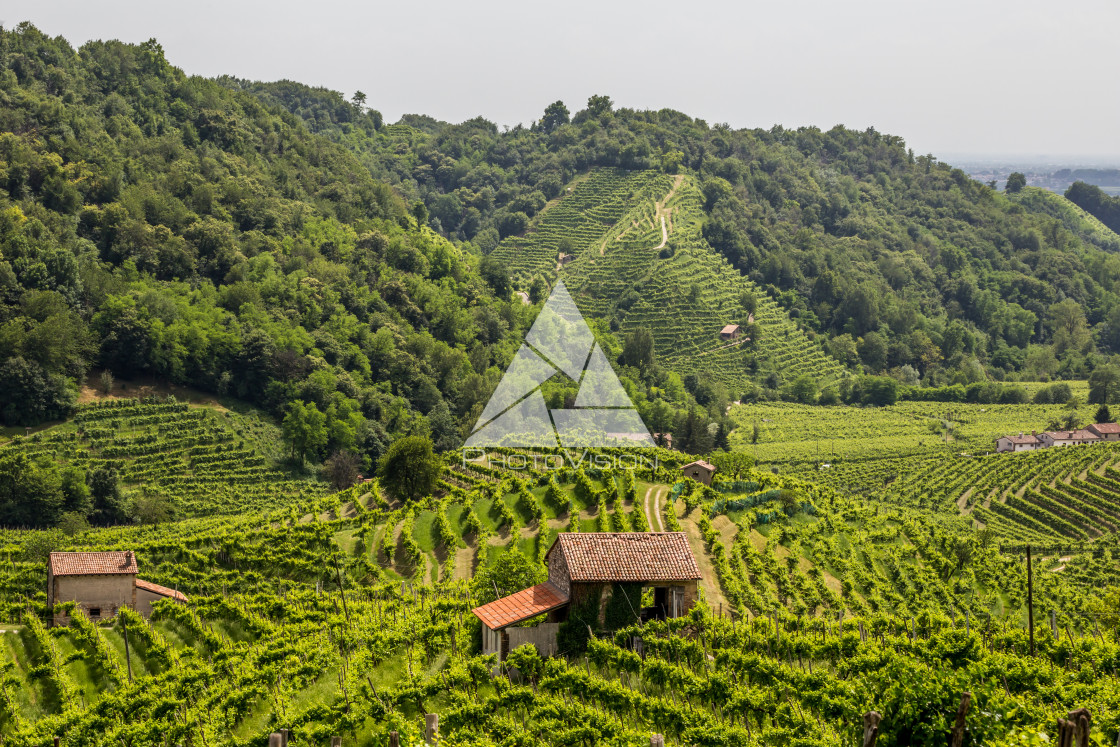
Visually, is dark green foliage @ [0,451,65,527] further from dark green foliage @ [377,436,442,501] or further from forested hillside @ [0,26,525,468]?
dark green foliage @ [377,436,442,501]

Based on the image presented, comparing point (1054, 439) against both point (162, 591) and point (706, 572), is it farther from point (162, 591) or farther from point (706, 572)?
point (162, 591)

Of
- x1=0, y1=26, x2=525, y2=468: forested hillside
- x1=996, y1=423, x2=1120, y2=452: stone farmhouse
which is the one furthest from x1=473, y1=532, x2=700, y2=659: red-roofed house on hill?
x1=996, y1=423, x2=1120, y2=452: stone farmhouse

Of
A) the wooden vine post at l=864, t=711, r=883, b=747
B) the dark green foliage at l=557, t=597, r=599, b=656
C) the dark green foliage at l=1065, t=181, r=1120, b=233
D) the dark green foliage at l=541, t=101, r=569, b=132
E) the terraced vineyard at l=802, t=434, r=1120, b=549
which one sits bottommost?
the terraced vineyard at l=802, t=434, r=1120, b=549

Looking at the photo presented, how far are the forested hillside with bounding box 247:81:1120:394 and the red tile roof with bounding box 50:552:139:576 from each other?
7950 centimetres

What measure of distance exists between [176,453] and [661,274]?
58.0 meters

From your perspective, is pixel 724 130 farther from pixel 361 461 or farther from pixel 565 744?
pixel 565 744

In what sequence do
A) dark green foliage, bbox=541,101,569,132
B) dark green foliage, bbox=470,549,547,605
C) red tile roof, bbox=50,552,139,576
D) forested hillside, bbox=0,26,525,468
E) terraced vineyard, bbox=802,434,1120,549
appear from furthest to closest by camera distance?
dark green foliage, bbox=541,101,569,132
forested hillside, bbox=0,26,525,468
terraced vineyard, bbox=802,434,1120,549
red tile roof, bbox=50,552,139,576
dark green foliage, bbox=470,549,547,605

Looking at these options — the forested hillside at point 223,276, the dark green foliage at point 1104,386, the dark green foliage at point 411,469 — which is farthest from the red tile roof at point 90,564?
the dark green foliage at point 1104,386

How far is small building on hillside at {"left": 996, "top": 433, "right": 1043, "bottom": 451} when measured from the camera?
232ft

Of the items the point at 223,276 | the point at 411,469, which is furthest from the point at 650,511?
the point at 223,276

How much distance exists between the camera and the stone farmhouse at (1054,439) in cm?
7056

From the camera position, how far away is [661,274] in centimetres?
10012

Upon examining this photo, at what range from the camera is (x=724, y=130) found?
14200cm

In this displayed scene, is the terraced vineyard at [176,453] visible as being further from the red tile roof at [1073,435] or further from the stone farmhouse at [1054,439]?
the red tile roof at [1073,435]
